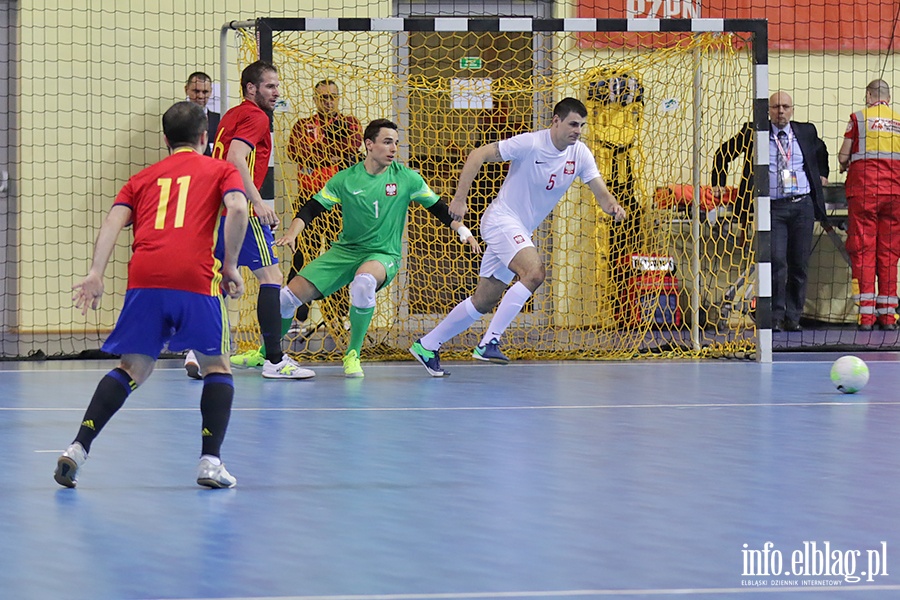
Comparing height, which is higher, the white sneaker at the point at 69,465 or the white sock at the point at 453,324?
the white sock at the point at 453,324

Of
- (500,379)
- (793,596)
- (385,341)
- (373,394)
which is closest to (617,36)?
(385,341)

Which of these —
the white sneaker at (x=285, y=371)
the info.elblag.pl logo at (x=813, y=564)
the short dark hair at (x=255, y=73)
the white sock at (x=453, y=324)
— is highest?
the short dark hair at (x=255, y=73)

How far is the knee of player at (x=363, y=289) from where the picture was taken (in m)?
7.41

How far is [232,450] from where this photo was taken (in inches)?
192

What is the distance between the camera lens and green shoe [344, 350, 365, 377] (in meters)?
7.52

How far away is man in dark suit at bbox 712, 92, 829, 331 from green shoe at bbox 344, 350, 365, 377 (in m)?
3.86

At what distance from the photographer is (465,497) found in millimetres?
3959

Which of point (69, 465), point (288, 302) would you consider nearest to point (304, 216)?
point (288, 302)

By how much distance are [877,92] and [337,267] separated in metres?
5.27

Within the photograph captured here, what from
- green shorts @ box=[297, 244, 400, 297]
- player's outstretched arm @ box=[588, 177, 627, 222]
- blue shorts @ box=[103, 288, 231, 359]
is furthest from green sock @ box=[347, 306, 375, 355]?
blue shorts @ box=[103, 288, 231, 359]

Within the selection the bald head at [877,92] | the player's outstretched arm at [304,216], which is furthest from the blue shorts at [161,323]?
the bald head at [877,92]

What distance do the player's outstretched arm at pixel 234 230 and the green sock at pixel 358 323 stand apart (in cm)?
330

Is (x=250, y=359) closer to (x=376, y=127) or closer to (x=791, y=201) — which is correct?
(x=376, y=127)

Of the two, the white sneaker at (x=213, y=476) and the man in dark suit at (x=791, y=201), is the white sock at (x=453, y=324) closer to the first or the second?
the man in dark suit at (x=791, y=201)
